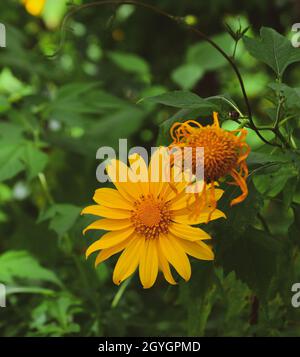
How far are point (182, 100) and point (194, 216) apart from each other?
0.16 metres

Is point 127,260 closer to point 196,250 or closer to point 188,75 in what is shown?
point 196,250

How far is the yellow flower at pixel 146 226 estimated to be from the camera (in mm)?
993

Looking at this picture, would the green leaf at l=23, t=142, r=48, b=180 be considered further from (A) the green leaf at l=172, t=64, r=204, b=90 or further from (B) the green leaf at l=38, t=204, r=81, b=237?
(A) the green leaf at l=172, t=64, r=204, b=90

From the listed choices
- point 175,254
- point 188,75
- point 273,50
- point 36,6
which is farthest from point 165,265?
point 36,6

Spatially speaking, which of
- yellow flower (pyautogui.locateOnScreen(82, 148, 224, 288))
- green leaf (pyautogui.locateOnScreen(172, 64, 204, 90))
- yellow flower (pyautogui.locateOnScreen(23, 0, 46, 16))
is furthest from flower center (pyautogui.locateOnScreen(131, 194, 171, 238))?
yellow flower (pyautogui.locateOnScreen(23, 0, 46, 16))

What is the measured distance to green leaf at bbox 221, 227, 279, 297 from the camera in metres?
1.05

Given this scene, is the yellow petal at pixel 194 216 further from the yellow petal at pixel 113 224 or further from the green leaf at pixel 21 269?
the green leaf at pixel 21 269

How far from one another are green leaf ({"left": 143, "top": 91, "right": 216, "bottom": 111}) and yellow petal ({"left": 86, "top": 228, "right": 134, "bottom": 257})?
190mm

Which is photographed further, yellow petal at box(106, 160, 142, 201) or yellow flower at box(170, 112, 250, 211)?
yellow petal at box(106, 160, 142, 201)

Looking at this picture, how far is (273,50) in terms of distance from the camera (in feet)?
3.52

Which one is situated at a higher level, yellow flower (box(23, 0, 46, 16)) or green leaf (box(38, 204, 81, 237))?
yellow flower (box(23, 0, 46, 16))

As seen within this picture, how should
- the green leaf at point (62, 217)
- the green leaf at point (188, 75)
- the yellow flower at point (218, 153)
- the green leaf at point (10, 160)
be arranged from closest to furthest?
the yellow flower at point (218, 153) → the green leaf at point (62, 217) → the green leaf at point (10, 160) → the green leaf at point (188, 75)

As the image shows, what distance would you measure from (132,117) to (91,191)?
0.24m

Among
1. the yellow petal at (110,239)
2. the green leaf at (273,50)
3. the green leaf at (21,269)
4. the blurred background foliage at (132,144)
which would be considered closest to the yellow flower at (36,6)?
the blurred background foliage at (132,144)
